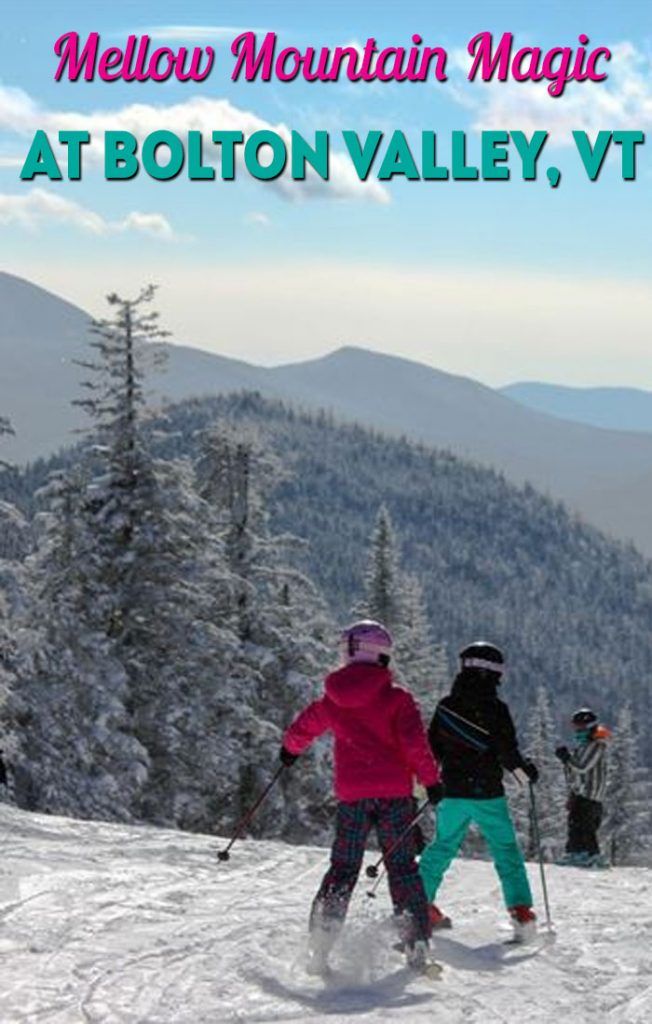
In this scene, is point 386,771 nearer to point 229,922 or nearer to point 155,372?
point 229,922

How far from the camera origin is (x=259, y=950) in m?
7.58

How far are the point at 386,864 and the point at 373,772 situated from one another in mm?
513

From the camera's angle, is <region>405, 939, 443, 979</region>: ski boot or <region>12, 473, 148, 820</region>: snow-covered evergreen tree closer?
<region>405, 939, 443, 979</region>: ski boot

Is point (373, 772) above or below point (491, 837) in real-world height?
above

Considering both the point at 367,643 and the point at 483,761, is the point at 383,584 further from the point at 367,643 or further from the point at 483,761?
the point at 367,643

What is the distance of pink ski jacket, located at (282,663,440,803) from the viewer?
7.32 metres

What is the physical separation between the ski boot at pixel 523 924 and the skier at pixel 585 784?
16.1 ft

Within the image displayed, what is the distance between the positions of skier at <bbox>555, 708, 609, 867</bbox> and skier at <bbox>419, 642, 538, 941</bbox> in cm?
487

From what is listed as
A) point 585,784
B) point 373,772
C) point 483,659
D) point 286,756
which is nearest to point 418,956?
point 373,772

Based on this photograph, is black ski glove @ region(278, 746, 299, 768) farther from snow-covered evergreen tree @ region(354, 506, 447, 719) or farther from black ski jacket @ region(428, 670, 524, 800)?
snow-covered evergreen tree @ region(354, 506, 447, 719)

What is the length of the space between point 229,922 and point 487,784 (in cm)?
188

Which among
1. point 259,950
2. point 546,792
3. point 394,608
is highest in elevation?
point 394,608

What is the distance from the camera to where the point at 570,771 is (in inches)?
551

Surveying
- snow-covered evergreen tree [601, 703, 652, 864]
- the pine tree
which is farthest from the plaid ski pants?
snow-covered evergreen tree [601, 703, 652, 864]
